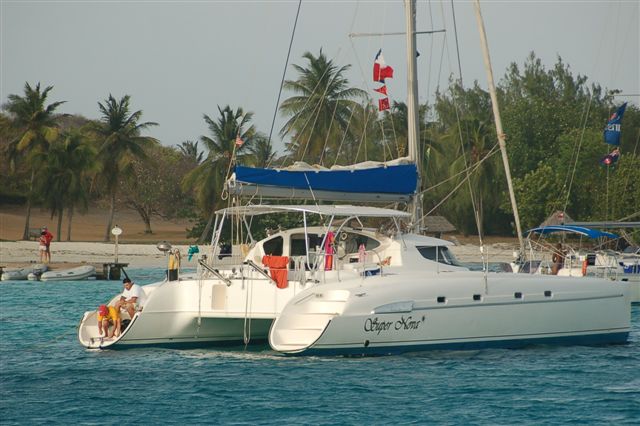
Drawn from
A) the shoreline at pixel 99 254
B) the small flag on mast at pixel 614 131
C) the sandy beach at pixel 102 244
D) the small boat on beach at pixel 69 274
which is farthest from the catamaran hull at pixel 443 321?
the shoreline at pixel 99 254

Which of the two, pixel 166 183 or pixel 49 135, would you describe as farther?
pixel 166 183

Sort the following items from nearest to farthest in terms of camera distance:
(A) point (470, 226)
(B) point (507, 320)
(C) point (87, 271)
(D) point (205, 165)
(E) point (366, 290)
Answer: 1. (E) point (366, 290)
2. (B) point (507, 320)
3. (C) point (87, 271)
4. (D) point (205, 165)
5. (A) point (470, 226)

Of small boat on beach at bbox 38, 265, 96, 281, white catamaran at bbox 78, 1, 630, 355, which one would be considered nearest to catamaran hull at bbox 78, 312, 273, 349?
white catamaran at bbox 78, 1, 630, 355

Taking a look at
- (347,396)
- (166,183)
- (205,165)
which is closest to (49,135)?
(205,165)

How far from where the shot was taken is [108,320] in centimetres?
1852

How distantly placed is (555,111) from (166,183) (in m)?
27.1

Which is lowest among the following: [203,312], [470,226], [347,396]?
[347,396]

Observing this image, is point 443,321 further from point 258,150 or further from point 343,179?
point 258,150

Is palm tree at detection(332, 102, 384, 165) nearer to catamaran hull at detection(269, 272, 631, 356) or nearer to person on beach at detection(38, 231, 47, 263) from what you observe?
Answer: person on beach at detection(38, 231, 47, 263)

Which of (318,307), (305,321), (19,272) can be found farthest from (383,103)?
(19,272)

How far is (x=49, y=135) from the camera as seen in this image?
57719 mm

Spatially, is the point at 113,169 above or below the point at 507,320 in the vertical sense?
above

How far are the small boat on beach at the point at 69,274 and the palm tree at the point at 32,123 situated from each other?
17186 millimetres

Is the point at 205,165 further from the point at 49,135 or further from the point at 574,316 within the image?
the point at 574,316
